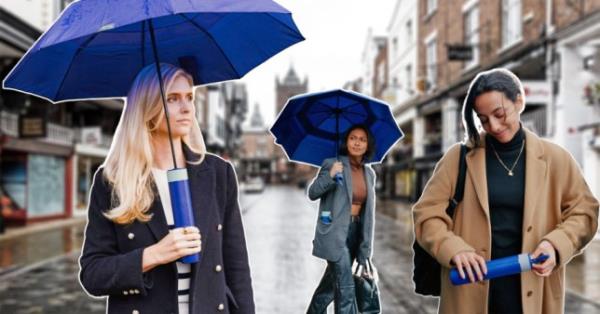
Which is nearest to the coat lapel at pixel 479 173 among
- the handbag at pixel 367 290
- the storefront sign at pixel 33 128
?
the handbag at pixel 367 290

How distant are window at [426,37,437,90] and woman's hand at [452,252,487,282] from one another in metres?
26.5

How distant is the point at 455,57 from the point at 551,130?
6.34 m

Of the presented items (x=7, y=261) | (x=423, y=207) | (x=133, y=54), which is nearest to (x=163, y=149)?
(x=133, y=54)

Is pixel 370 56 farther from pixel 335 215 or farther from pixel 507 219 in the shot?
pixel 507 219

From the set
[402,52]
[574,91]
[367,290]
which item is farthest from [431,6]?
[367,290]

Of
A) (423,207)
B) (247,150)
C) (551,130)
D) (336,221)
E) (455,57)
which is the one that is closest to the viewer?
(423,207)

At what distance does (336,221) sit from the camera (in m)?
4.22

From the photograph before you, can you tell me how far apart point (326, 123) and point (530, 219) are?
2.30m

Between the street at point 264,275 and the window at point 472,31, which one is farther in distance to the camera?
the window at point 472,31

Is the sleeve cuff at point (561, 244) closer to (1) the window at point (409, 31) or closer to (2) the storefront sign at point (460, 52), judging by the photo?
(2) the storefront sign at point (460, 52)

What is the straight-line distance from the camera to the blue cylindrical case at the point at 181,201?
6.75ft

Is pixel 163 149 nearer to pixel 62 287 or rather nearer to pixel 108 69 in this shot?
pixel 108 69

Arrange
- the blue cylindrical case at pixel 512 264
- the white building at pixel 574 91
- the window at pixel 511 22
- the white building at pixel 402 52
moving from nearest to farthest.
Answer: the blue cylindrical case at pixel 512 264 → the white building at pixel 574 91 → the window at pixel 511 22 → the white building at pixel 402 52

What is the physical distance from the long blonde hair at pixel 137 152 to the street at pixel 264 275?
4.93 meters
